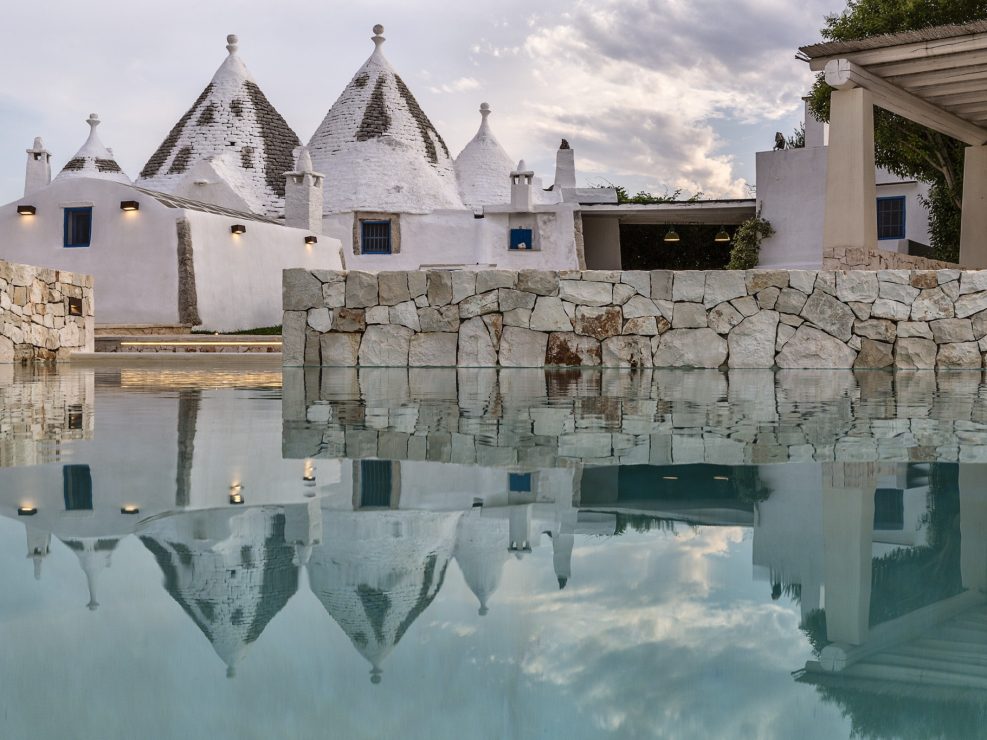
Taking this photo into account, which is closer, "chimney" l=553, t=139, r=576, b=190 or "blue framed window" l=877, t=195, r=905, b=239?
"blue framed window" l=877, t=195, r=905, b=239

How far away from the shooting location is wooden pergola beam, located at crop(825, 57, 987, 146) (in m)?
12.2

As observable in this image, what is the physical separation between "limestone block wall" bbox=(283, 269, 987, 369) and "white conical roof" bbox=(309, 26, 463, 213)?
19036 millimetres

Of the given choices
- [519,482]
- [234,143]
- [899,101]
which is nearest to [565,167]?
[234,143]

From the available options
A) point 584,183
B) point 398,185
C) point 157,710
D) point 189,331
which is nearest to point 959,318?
point 157,710

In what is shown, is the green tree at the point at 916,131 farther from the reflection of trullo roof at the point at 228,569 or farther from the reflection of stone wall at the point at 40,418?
the reflection of trullo roof at the point at 228,569

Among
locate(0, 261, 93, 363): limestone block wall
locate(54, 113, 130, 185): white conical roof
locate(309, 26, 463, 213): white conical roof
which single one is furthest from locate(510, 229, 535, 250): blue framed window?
locate(0, 261, 93, 363): limestone block wall

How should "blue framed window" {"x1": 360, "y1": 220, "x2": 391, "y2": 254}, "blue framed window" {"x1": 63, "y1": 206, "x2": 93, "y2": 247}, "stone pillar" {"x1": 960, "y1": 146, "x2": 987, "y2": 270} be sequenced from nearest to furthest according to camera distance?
"stone pillar" {"x1": 960, "y1": 146, "x2": 987, "y2": 270}
"blue framed window" {"x1": 63, "y1": 206, "x2": 93, "y2": 247}
"blue framed window" {"x1": 360, "y1": 220, "x2": 391, "y2": 254}

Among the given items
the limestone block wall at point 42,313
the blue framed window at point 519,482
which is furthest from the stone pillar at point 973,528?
the limestone block wall at point 42,313

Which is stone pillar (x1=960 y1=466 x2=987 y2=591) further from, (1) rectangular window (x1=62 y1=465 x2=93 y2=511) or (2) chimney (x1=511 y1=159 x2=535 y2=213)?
(2) chimney (x1=511 y1=159 x2=535 y2=213)

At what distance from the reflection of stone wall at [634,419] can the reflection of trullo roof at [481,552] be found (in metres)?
0.98

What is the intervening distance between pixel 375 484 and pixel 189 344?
1499 centimetres

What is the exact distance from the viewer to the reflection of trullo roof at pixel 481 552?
5.84 ft

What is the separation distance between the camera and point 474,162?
32.2 m

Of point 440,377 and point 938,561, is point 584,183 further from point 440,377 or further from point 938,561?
point 938,561
